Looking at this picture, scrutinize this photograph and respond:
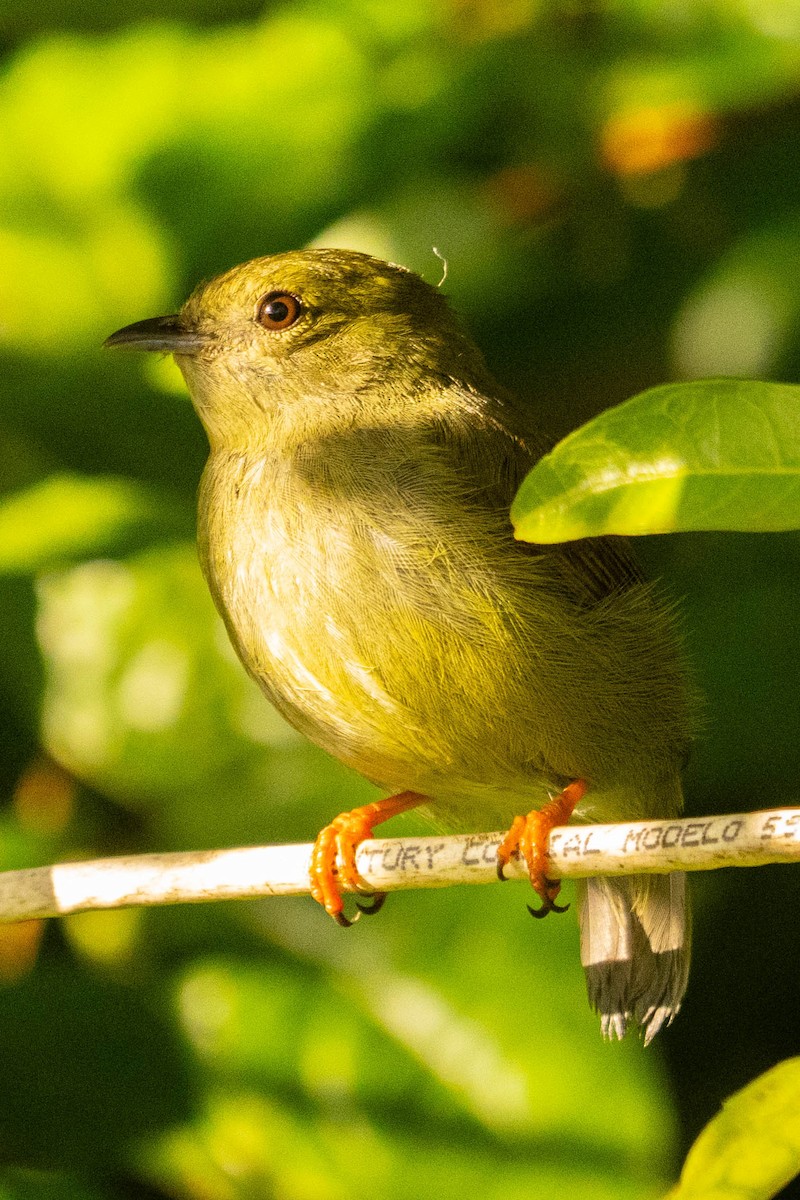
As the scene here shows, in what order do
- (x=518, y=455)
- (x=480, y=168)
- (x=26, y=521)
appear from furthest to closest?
(x=480, y=168), (x=26, y=521), (x=518, y=455)

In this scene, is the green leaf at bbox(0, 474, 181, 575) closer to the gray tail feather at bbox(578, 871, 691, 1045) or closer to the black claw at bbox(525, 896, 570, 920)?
the black claw at bbox(525, 896, 570, 920)

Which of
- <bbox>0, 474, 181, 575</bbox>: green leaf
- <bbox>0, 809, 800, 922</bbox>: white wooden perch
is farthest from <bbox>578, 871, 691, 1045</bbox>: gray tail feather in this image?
<bbox>0, 474, 181, 575</bbox>: green leaf

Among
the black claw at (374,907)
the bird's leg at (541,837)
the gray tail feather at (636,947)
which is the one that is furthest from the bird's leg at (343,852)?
the gray tail feather at (636,947)

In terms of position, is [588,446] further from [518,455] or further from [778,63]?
[778,63]

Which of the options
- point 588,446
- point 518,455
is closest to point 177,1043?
point 518,455

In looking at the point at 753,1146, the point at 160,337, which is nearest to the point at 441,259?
the point at 160,337
